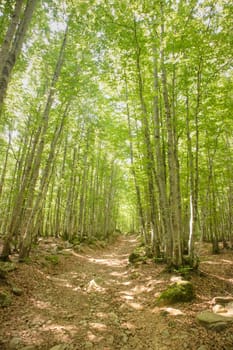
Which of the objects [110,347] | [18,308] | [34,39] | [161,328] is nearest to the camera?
[110,347]

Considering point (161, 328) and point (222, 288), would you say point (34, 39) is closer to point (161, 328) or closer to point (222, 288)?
point (161, 328)

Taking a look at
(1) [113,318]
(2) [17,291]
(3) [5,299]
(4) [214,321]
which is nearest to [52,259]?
(2) [17,291]

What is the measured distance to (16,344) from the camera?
3387 mm

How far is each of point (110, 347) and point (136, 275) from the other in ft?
13.9

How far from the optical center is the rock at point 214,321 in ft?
12.0

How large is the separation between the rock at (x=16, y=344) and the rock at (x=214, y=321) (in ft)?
10.8

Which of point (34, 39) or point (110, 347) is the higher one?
point (34, 39)

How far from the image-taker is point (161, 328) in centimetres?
397

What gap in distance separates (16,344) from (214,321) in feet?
11.6

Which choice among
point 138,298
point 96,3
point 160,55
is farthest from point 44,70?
point 138,298

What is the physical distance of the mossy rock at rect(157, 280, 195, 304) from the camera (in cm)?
489

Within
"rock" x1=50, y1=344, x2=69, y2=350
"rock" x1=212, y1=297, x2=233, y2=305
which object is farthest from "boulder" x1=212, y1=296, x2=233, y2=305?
"rock" x1=50, y1=344, x2=69, y2=350

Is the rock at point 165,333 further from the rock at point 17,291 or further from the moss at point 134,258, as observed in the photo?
the moss at point 134,258

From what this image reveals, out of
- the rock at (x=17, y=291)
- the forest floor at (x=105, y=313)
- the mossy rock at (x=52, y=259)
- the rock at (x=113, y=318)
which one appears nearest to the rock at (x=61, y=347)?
the forest floor at (x=105, y=313)
